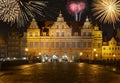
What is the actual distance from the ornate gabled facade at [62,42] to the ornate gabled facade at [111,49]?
Result: 6732 mm

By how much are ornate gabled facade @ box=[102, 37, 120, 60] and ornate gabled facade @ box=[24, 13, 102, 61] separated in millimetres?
6732

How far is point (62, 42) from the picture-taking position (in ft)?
321

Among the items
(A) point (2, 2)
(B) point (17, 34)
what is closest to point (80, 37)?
(B) point (17, 34)

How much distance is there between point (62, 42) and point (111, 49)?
15665mm

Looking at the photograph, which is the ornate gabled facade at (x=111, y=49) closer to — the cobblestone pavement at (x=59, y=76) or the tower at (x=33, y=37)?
the tower at (x=33, y=37)

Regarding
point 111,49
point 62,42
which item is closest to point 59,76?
point 62,42

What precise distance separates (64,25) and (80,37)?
5.55 m

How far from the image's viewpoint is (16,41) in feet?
345

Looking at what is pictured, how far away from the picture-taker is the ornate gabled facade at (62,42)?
9644 cm

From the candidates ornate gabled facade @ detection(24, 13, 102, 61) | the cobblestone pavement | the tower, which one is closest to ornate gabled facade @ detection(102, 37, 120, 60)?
ornate gabled facade @ detection(24, 13, 102, 61)

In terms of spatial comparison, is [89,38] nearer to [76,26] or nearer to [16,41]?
[76,26]

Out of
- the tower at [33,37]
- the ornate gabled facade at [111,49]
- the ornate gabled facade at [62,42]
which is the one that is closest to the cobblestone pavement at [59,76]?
the ornate gabled facade at [62,42]

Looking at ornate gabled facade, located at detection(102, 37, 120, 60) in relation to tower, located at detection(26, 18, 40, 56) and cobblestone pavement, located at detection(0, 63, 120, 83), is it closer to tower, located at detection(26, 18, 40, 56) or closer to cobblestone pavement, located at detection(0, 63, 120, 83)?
tower, located at detection(26, 18, 40, 56)

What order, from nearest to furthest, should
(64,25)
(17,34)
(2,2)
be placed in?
(2,2) → (64,25) → (17,34)
